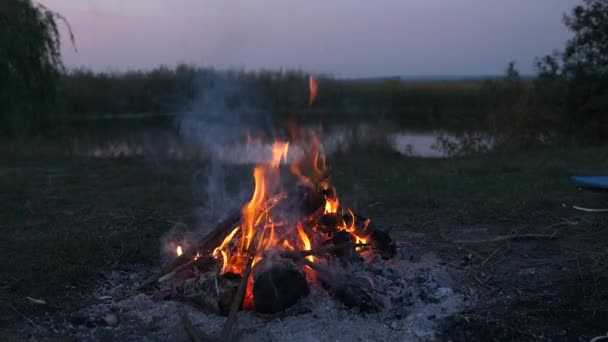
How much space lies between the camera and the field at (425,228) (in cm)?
366

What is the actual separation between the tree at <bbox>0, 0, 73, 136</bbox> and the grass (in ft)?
5.40

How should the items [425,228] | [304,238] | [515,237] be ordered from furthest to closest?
[425,228]
[515,237]
[304,238]

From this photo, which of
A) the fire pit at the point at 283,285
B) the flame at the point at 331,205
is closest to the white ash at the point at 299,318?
the fire pit at the point at 283,285

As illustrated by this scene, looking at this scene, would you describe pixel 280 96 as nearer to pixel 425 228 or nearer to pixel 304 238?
pixel 425 228

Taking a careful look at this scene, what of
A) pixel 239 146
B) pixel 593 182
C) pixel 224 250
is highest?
pixel 593 182

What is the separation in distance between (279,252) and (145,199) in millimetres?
3439

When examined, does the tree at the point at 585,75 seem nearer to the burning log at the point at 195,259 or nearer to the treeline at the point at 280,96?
the treeline at the point at 280,96

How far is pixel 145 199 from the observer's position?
22.6 feet

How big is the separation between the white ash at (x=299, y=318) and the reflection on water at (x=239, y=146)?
6.67 metres

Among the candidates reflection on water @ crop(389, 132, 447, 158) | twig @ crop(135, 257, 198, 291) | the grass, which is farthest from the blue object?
reflection on water @ crop(389, 132, 447, 158)

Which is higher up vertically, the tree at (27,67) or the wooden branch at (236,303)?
the tree at (27,67)

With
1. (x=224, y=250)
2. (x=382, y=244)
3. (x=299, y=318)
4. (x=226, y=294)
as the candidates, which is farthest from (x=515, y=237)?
(x=226, y=294)

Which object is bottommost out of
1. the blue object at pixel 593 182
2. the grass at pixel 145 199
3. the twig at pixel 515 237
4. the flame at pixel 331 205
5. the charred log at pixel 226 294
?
the grass at pixel 145 199

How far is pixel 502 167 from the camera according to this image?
930 centimetres
